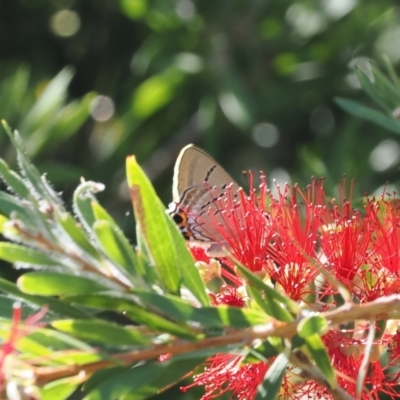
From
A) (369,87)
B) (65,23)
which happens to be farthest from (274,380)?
(65,23)

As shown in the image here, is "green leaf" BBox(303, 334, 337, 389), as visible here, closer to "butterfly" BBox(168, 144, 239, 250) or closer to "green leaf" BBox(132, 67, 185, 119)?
"butterfly" BBox(168, 144, 239, 250)

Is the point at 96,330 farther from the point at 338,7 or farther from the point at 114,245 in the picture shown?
the point at 338,7

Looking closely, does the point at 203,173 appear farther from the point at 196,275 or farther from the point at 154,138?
the point at 154,138

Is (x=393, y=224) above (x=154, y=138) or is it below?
below

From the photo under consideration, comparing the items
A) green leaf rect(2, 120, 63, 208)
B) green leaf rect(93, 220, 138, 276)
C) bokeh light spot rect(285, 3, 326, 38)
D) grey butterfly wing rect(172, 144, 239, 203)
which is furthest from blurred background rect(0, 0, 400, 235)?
green leaf rect(93, 220, 138, 276)

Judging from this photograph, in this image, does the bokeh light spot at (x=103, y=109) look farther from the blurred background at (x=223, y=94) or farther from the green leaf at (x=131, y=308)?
the green leaf at (x=131, y=308)

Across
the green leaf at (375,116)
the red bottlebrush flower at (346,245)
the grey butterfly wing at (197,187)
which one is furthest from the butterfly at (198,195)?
the green leaf at (375,116)

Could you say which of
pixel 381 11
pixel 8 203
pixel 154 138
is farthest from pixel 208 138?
pixel 8 203
